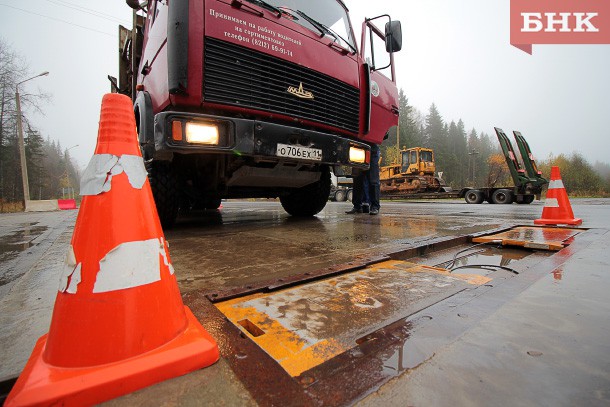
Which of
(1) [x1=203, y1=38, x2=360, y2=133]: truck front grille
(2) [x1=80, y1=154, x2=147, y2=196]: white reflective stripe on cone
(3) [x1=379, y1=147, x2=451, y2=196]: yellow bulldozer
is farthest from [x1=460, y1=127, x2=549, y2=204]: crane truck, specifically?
(2) [x1=80, y1=154, x2=147, y2=196]: white reflective stripe on cone

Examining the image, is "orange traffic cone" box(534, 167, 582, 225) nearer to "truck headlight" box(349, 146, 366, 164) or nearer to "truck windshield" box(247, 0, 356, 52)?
"truck headlight" box(349, 146, 366, 164)

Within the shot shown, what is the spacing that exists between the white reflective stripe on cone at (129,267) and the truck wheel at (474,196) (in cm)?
1546

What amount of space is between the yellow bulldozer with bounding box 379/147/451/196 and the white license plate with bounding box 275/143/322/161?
17.1m

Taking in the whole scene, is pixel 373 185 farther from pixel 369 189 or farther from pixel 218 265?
pixel 218 265

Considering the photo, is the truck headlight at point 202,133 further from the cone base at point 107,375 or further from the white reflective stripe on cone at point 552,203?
the white reflective stripe on cone at point 552,203

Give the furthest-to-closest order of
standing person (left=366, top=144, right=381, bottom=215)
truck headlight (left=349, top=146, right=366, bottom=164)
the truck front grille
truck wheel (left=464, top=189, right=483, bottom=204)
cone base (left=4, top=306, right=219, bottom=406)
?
truck wheel (left=464, top=189, right=483, bottom=204)
standing person (left=366, top=144, right=381, bottom=215)
truck headlight (left=349, top=146, right=366, bottom=164)
the truck front grille
cone base (left=4, top=306, right=219, bottom=406)

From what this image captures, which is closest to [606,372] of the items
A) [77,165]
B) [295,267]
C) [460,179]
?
[295,267]

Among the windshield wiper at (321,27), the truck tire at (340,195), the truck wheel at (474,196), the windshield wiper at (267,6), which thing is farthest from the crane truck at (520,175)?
the windshield wiper at (267,6)

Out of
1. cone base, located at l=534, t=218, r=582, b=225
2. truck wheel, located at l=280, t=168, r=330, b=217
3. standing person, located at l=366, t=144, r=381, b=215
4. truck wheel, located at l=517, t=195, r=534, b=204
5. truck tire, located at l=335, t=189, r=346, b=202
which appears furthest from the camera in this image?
truck tire, located at l=335, t=189, r=346, b=202

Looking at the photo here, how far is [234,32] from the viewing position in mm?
2650

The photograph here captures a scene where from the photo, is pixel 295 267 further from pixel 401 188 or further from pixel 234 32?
pixel 401 188

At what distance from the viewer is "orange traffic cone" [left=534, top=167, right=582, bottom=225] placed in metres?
3.85

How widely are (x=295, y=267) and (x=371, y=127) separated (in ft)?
9.05

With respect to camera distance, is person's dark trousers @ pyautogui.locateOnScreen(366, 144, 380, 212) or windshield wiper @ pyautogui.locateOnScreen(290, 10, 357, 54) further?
person's dark trousers @ pyautogui.locateOnScreen(366, 144, 380, 212)
